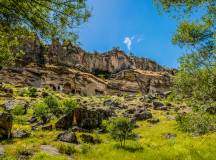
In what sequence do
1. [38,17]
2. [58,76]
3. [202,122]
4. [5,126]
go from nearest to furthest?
[38,17] → [202,122] → [5,126] → [58,76]

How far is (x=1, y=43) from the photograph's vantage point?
939 inches

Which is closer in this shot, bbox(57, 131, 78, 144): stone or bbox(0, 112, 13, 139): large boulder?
bbox(57, 131, 78, 144): stone

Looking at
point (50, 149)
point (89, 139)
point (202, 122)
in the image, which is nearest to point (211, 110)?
point (202, 122)

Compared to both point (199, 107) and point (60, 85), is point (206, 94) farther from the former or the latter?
point (60, 85)

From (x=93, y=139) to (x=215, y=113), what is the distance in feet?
51.6

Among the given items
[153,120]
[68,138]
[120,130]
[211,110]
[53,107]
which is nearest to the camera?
[211,110]

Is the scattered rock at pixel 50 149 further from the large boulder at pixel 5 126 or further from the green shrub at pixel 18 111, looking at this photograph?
the green shrub at pixel 18 111

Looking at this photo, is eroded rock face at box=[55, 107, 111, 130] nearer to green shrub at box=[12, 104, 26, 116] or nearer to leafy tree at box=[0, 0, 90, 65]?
green shrub at box=[12, 104, 26, 116]

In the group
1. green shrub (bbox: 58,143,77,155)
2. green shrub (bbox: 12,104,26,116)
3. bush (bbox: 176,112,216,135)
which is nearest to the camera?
bush (bbox: 176,112,216,135)

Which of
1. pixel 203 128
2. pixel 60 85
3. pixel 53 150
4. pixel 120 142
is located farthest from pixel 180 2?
pixel 60 85

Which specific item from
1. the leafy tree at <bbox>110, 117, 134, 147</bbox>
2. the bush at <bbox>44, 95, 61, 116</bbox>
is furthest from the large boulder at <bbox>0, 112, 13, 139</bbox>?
the bush at <bbox>44, 95, 61, 116</bbox>

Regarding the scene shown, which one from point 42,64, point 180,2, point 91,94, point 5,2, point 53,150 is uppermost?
point 42,64

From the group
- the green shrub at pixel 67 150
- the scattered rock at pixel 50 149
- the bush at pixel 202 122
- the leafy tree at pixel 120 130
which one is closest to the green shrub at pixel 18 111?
the leafy tree at pixel 120 130

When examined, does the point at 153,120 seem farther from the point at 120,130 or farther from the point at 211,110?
the point at 211,110
